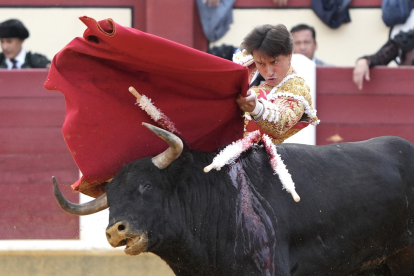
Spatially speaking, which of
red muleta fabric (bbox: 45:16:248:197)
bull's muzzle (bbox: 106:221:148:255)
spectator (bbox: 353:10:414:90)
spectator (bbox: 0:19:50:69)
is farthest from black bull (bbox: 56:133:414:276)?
spectator (bbox: 0:19:50:69)

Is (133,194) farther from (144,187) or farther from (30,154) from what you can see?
(30,154)

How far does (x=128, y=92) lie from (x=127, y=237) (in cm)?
59

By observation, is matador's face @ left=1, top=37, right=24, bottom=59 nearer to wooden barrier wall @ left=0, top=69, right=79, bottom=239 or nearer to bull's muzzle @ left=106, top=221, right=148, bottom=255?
wooden barrier wall @ left=0, top=69, right=79, bottom=239

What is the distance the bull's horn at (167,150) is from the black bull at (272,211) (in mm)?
34

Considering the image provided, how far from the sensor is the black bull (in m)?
3.01

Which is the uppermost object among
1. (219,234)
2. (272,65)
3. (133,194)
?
(272,65)

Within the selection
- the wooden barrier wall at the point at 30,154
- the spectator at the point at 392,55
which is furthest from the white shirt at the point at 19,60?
the spectator at the point at 392,55

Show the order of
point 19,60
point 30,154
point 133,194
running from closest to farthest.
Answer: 1. point 133,194
2. point 30,154
3. point 19,60

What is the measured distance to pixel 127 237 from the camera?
2.86 meters

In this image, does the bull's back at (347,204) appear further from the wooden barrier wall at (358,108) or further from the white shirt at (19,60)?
the white shirt at (19,60)

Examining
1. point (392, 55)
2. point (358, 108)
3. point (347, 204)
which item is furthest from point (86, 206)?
point (392, 55)

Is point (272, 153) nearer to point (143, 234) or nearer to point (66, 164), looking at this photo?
point (143, 234)

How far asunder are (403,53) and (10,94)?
281 centimetres

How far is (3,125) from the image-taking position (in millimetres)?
5449
